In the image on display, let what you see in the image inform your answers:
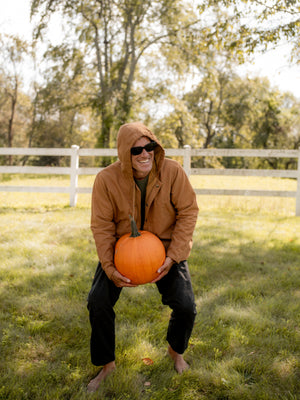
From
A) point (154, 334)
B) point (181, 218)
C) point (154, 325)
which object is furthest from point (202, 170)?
point (181, 218)

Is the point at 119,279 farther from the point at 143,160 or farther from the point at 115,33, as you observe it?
the point at 115,33

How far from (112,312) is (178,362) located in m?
0.64

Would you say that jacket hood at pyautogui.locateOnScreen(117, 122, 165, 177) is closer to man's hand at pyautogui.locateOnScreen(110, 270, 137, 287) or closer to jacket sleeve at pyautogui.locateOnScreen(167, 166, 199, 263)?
jacket sleeve at pyautogui.locateOnScreen(167, 166, 199, 263)

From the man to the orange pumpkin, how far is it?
→ 52 millimetres

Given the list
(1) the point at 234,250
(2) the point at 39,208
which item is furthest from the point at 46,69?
(1) the point at 234,250

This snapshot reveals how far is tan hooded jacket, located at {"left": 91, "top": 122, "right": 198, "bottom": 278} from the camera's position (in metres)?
2.46

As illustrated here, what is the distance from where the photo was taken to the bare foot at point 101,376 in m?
2.31

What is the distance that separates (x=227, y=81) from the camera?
3591cm

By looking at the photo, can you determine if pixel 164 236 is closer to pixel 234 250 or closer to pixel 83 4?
pixel 234 250

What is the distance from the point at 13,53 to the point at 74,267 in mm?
27240

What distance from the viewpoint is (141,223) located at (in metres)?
2.63

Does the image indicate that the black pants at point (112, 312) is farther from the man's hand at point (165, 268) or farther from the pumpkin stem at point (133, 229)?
the pumpkin stem at point (133, 229)

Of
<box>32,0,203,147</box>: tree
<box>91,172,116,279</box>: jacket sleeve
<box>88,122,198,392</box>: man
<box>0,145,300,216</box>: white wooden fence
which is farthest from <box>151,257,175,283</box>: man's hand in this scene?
<box>32,0,203,147</box>: tree

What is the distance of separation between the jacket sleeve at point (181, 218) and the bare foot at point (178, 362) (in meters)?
0.71
